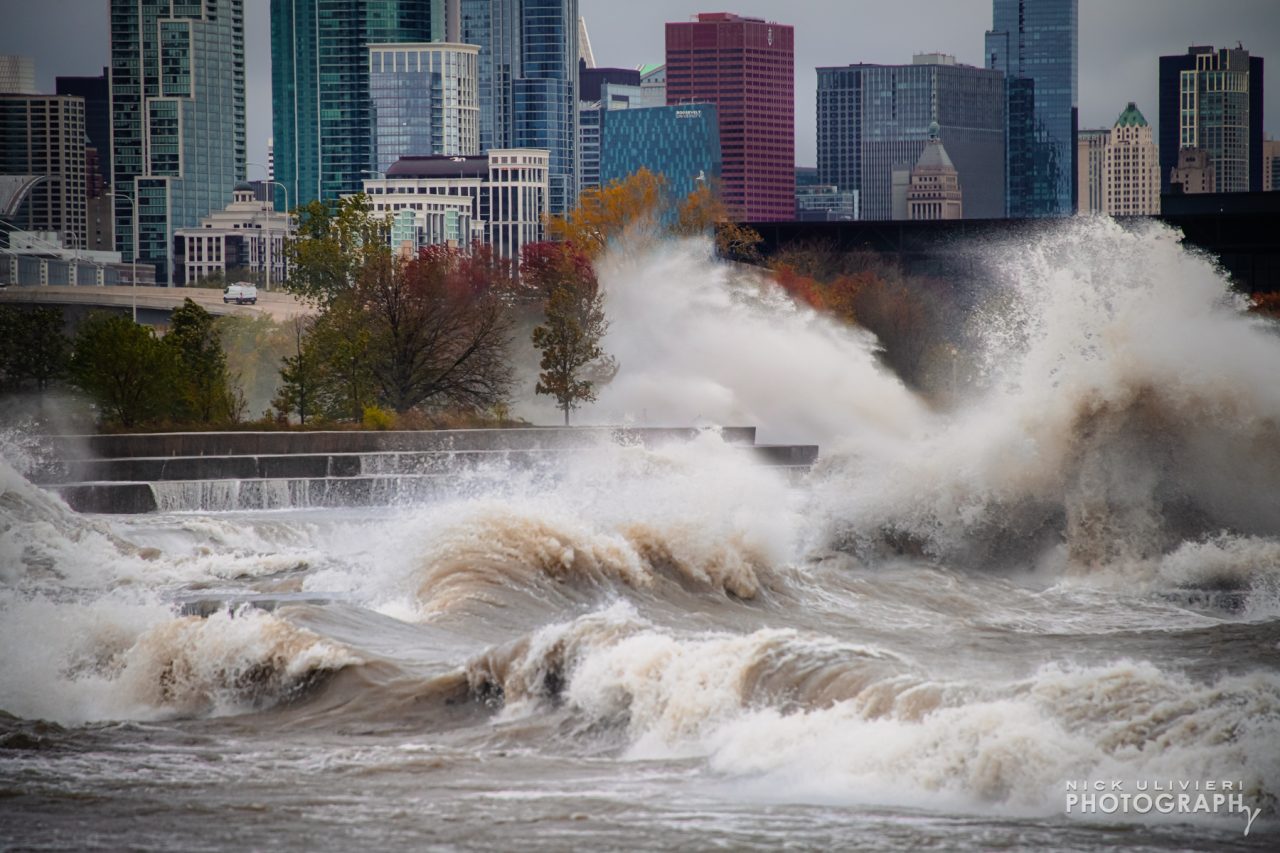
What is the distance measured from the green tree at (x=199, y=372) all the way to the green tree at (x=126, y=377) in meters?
0.63

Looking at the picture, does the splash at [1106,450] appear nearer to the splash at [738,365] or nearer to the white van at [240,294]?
the splash at [738,365]

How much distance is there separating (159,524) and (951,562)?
12936mm

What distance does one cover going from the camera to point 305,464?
127 feet

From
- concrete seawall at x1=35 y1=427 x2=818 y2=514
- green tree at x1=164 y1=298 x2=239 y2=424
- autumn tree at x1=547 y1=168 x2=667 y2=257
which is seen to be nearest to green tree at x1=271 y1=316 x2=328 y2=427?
green tree at x1=164 y1=298 x2=239 y2=424

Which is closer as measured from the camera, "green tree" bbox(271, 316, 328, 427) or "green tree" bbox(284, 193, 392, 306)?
"green tree" bbox(271, 316, 328, 427)

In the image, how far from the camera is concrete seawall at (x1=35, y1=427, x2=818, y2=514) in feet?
116

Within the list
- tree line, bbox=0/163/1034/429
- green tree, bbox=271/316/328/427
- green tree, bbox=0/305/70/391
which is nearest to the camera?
tree line, bbox=0/163/1034/429

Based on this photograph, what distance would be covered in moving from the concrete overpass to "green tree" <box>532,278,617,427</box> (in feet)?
166

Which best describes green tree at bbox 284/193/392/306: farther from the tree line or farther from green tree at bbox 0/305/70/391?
green tree at bbox 0/305/70/391

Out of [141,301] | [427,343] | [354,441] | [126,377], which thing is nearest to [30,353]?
[126,377]

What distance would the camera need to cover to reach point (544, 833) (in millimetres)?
12586

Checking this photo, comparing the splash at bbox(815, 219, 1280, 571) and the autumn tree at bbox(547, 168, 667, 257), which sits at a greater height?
the autumn tree at bbox(547, 168, 667, 257)

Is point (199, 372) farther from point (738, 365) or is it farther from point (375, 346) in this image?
point (738, 365)

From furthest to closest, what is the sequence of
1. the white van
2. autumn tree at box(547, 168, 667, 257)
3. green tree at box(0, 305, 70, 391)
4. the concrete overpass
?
the white van, the concrete overpass, autumn tree at box(547, 168, 667, 257), green tree at box(0, 305, 70, 391)
